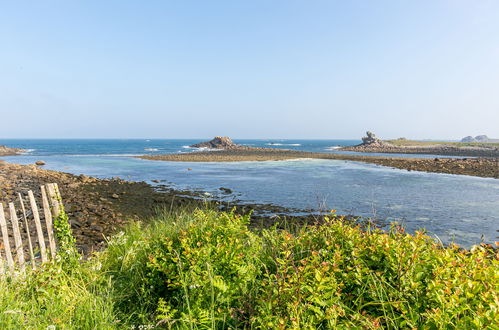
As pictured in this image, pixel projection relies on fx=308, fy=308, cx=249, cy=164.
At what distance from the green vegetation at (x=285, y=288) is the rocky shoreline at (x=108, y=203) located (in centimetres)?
379

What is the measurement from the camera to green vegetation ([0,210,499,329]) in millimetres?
2779

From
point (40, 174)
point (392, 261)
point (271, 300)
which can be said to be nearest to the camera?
point (271, 300)

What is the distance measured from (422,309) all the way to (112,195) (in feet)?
56.7

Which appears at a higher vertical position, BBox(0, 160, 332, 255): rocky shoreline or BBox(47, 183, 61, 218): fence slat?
BBox(47, 183, 61, 218): fence slat

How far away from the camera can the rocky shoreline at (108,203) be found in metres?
10.7

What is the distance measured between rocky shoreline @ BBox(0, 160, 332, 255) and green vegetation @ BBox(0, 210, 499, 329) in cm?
379

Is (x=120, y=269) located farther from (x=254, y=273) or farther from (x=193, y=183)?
(x=193, y=183)

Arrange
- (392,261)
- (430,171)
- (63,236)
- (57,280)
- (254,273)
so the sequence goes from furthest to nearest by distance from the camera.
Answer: (430,171)
(63,236)
(57,280)
(254,273)
(392,261)

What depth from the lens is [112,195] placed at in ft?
57.2

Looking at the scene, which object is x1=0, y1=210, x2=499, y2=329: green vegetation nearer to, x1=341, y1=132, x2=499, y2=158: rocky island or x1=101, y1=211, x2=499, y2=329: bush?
x1=101, y1=211, x2=499, y2=329: bush

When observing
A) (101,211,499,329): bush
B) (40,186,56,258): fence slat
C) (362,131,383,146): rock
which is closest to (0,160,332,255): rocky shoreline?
(40,186,56,258): fence slat

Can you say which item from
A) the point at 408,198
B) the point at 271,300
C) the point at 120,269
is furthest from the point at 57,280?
the point at 408,198

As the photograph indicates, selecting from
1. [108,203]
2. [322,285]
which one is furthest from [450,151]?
[322,285]

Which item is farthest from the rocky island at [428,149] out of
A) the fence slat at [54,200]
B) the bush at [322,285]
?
the fence slat at [54,200]
